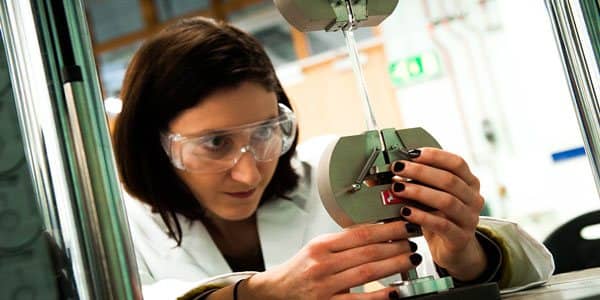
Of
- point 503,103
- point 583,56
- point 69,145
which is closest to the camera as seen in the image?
point 69,145

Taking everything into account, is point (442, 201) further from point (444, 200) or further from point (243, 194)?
point (243, 194)

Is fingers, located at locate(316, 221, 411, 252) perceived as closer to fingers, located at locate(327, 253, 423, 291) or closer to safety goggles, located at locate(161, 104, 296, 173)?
fingers, located at locate(327, 253, 423, 291)

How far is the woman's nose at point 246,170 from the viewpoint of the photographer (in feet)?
3.80

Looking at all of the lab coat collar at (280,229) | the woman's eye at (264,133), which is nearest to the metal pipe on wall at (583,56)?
the woman's eye at (264,133)

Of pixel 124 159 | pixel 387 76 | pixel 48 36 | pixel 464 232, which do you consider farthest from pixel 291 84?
pixel 48 36

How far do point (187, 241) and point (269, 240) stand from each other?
0.18 metres

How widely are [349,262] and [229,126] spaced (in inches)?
20.5

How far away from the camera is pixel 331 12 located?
26.6 inches

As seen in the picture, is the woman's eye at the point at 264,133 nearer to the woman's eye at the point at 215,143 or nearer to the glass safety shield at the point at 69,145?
the woman's eye at the point at 215,143

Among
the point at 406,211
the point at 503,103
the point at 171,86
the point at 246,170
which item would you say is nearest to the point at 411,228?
the point at 406,211

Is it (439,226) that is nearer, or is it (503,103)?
(439,226)

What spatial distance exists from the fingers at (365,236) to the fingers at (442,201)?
35mm

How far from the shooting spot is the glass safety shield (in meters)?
0.44

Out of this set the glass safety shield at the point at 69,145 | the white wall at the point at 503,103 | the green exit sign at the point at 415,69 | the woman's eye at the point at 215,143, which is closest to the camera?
the glass safety shield at the point at 69,145
